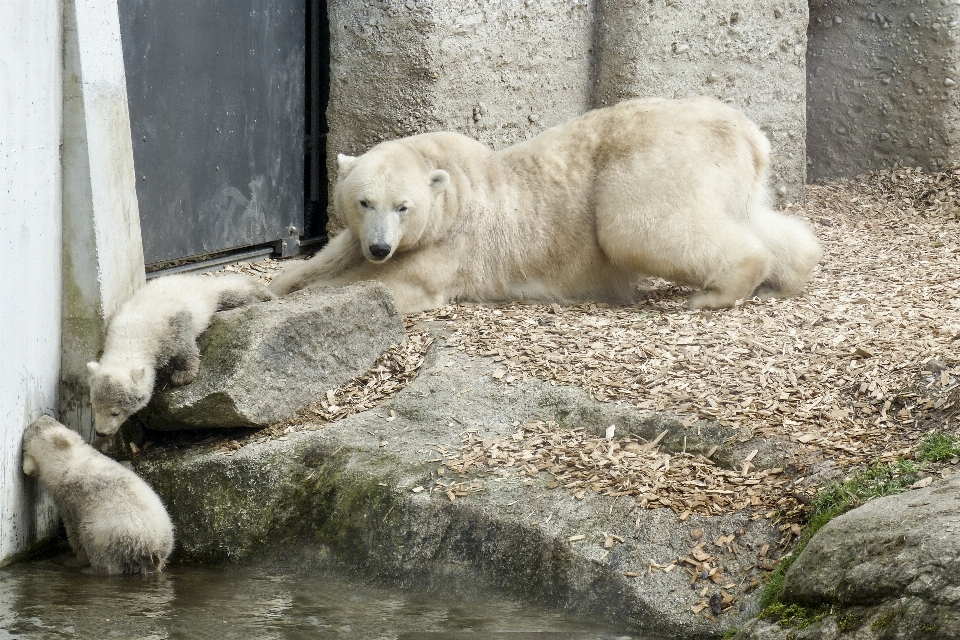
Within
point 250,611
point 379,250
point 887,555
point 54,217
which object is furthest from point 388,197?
point 887,555

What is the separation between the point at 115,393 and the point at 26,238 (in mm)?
656

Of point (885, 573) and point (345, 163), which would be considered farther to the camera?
point (345, 163)

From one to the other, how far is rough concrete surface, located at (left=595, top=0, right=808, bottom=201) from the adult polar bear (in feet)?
4.90

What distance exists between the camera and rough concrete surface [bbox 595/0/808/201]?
24.3 ft

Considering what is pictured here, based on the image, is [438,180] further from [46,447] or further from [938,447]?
[938,447]

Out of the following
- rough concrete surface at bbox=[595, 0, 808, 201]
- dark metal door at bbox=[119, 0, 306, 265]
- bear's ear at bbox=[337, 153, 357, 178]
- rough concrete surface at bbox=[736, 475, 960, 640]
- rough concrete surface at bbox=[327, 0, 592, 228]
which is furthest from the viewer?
rough concrete surface at bbox=[595, 0, 808, 201]

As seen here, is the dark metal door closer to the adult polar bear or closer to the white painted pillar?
the adult polar bear

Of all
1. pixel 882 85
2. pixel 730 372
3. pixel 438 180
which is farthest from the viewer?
pixel 882 85

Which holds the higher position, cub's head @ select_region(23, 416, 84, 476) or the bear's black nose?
the bear's black nose

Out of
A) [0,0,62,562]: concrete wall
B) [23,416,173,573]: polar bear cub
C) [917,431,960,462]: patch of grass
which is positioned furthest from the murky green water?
[917,431,960,462]: patch of grass

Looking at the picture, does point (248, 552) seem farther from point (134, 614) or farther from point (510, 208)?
point (510, 208)

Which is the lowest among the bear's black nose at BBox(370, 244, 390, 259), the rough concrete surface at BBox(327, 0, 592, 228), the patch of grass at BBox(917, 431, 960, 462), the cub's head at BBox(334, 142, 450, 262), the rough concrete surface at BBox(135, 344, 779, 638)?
the rough concrete surface at BBox(135, 344, 779, 638)

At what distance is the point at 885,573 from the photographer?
2.67m

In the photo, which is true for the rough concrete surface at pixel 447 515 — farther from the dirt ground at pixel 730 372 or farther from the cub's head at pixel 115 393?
the cub's head at pixel 115 393
